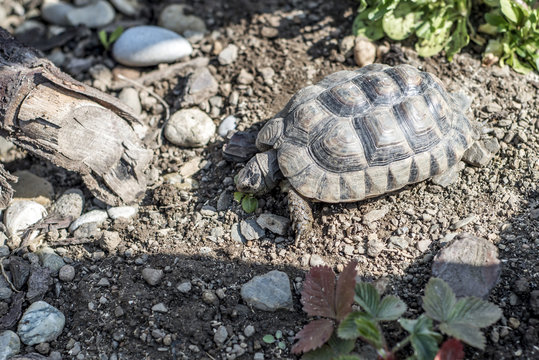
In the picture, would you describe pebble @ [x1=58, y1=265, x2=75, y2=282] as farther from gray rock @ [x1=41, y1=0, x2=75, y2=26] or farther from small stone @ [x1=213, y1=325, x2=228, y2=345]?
gray rock @ [x1=41, y1=0, x2=75, y2=26]

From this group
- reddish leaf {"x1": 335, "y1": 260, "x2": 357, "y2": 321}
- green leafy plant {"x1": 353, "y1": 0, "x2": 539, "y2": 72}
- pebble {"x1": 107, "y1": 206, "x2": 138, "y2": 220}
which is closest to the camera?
reddish leaf {"x1": 335, "y1": 260, "x2": 357, "y2": 321}

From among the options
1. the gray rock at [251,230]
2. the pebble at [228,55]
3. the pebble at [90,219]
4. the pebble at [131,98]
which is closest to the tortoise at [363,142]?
the gray rock at [251,230]

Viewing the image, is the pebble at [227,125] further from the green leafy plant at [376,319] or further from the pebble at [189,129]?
the green leafy plant at [376,319]

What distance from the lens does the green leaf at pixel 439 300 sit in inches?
105

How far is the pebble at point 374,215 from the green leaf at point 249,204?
0.81 meters

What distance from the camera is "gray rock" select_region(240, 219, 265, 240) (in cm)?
356

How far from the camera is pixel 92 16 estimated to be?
17.4ft

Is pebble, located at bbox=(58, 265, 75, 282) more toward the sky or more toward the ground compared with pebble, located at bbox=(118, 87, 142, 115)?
more toward the ground

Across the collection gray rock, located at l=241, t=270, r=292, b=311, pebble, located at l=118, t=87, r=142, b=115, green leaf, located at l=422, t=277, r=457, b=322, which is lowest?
gray rock, located at l=241, t=270, r=292, b=311

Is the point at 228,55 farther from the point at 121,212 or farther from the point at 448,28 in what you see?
the point at 448,28

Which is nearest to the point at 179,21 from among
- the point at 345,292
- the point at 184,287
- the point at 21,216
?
the point at 21,216

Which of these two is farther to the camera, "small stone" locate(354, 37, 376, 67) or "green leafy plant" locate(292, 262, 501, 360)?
"small stone" locate(354, 37, 376, 67)

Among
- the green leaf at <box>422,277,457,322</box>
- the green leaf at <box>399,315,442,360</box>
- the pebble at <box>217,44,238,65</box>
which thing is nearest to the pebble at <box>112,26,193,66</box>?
the pebble at <box>217,44,238,65</box>

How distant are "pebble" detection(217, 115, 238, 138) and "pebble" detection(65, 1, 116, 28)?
6.71 feet
